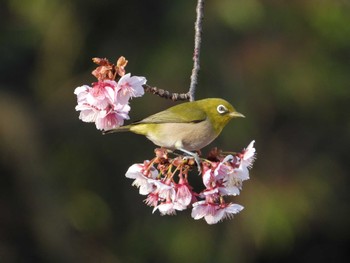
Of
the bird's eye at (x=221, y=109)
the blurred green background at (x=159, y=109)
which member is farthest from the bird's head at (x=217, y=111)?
the blurred green background at (x=159, y=109)

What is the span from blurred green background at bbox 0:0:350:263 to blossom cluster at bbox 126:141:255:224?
17.7ft

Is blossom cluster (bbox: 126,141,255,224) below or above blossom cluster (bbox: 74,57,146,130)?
below

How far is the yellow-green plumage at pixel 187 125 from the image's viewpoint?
10.4ft

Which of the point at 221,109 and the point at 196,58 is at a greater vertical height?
the point at 196,58

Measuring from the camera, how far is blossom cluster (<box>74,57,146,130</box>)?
9.42ft

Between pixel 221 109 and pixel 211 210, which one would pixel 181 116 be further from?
pixel 211 210

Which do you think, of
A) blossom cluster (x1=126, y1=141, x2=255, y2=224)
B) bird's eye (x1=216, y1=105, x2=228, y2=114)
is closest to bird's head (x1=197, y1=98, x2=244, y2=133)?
bird's eye (x1=216, y1=105, x2=228, y2=114)

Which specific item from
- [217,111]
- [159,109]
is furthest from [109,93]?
[159,109]

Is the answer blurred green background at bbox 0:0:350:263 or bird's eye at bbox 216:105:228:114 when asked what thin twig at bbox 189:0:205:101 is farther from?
blurred green background at bbox 0:0:350:263

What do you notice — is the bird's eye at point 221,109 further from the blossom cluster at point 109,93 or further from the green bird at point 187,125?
the blossom cluster at point 109,93

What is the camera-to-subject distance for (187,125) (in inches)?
127

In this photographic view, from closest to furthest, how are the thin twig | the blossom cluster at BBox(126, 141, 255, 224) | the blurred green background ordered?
the blossom cluster at BBox(126, 141, 255, 224), the thin twig, the blurred green background
